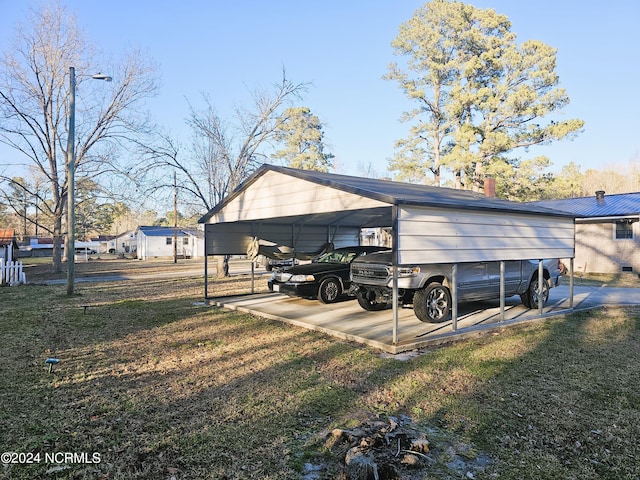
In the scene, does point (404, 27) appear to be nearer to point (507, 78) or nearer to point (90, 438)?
point (507, 78)

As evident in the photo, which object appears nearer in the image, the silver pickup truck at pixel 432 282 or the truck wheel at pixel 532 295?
the silver pickup truck at pixel 432 282

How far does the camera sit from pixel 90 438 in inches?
137

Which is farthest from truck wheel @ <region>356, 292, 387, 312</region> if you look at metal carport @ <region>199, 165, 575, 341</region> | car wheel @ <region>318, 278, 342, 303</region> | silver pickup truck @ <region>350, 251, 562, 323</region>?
metal carport @ <region>199, 165, 575, 341</region>

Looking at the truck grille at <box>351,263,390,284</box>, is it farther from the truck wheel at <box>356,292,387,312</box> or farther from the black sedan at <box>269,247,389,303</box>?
the black sedan at <box>269,247,389,303</box>

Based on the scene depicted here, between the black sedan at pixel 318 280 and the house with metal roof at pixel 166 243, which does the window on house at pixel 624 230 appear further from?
the house with metal roof at pixel 166 243

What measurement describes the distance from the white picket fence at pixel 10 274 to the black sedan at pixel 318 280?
36.0 ft

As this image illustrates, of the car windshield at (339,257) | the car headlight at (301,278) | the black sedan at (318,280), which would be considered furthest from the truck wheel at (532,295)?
the car headlight at (301,278)

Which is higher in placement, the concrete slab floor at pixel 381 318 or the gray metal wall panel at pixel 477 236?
the gray metal wall panel at pixel 477 236

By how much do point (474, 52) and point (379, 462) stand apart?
26.8 meters

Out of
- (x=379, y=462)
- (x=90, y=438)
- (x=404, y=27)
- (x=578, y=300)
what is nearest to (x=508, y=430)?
(x=379, y=462)

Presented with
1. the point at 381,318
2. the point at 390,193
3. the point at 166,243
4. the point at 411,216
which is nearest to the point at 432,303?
the point at 381,318

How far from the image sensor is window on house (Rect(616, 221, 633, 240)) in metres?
18.8

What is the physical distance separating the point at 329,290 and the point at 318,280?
45 cm

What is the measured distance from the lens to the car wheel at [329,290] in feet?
33.9
